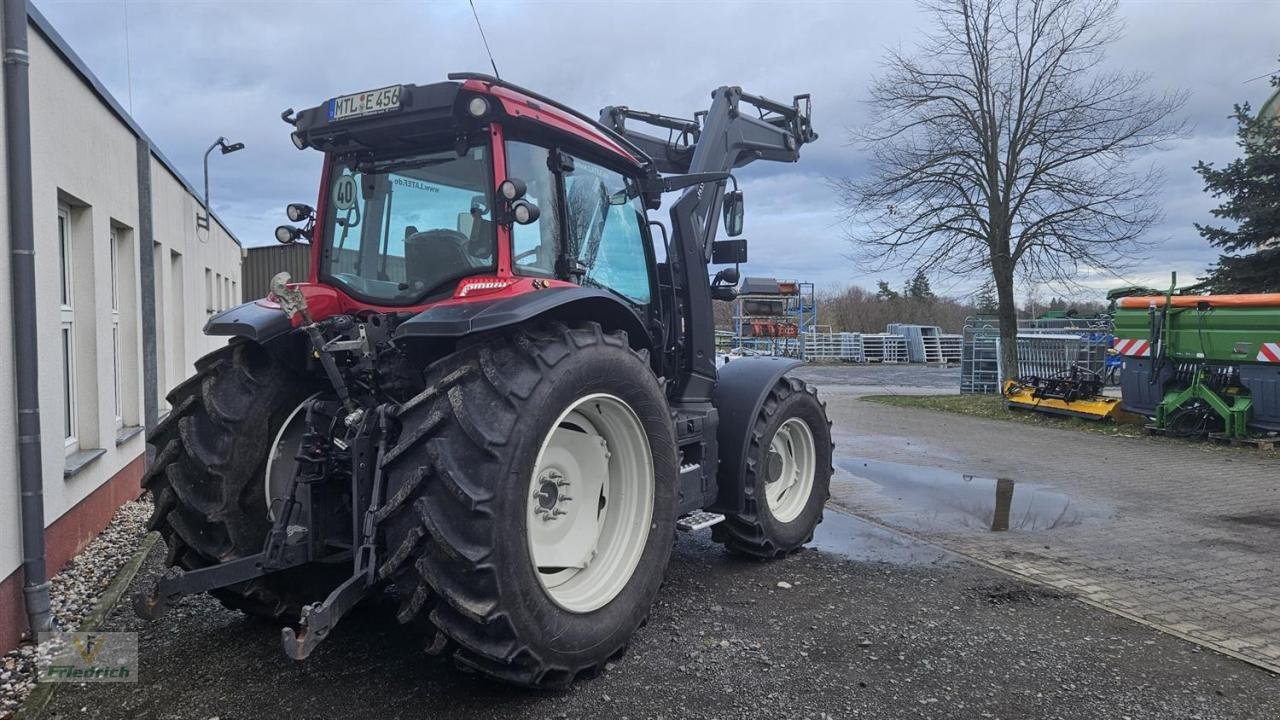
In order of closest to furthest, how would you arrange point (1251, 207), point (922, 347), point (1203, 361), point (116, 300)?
point (116, 300)
point (1203, 361)
point (1251, 207)
point (922, 347)

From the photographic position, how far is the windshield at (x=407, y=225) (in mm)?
3920

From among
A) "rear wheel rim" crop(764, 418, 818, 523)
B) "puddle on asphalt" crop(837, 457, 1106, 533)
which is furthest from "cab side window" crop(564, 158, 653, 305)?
"puddle on asphalt" crop(837, 457, 1106, 533)

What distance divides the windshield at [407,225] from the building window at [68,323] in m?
2.90

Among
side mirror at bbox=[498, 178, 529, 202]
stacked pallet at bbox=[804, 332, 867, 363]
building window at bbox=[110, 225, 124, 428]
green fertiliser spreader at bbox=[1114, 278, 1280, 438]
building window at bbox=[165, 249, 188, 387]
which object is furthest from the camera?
stacked pallet at bbox=[804, 332, 867, 363]

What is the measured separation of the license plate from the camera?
3787mm

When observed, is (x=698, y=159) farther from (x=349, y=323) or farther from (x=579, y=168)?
(x=349, y=323)

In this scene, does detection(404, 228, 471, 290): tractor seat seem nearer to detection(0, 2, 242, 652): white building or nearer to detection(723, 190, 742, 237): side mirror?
detection(0, 2, 242, 652): white building

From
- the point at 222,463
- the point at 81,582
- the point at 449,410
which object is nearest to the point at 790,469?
the point at 449,410

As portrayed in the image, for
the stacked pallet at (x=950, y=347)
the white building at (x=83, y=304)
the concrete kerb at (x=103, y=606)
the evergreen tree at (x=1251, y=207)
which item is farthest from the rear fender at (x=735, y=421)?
the stacked pallet at (x=950, y=347)

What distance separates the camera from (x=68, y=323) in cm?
603

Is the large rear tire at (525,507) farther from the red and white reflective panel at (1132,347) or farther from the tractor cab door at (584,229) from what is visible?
the red and white reflective panel at (1132,347)

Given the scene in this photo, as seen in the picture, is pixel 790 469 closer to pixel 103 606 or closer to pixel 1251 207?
pixel 103 606

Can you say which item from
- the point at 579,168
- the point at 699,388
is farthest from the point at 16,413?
the point at 699,388

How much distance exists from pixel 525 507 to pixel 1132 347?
1173cm
